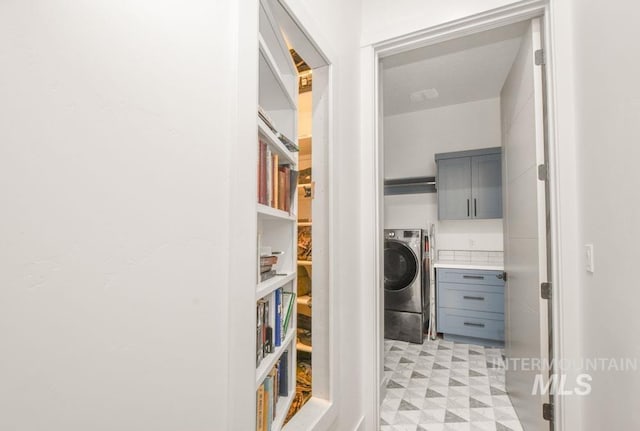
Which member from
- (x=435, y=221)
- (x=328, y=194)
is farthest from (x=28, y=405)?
(x=435, y=221)

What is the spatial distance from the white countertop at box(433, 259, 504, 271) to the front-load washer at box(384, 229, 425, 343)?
0.32 meters

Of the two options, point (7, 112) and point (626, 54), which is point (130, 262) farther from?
point (626, 54)

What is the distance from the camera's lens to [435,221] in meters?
4.04

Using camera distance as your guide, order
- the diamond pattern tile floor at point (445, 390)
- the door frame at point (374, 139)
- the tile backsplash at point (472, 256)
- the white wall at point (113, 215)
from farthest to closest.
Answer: the tile backsplash at point (472, 256), the diamond pattern tile floor at point (445, 390), the door frame at point (374, 139), the white wall at point (113, 215)

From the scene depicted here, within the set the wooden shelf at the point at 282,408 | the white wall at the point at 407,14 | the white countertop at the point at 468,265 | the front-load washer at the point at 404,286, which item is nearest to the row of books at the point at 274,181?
the wooden shelf at the point at 282,408

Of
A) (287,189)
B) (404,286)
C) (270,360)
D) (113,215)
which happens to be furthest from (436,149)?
(113,215)

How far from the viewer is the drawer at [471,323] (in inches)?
127

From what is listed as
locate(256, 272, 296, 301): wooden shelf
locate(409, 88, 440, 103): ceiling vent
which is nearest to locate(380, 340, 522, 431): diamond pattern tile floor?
locate(256, 272, 296, 301): wooden shelf

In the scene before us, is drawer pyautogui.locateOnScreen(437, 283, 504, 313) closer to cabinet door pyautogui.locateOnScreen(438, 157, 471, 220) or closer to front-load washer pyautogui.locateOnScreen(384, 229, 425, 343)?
front-load washer pyautogui.locateOnScreen(384, 229, 425, 343)

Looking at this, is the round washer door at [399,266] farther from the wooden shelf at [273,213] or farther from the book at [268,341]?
the book at [268,341]

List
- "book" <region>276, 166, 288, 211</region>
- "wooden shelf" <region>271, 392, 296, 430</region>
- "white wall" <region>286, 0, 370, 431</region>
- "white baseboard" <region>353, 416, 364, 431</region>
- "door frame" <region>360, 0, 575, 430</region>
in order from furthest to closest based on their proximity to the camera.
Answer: "white baseboard" <region>353, 416, 364, 431</region>, "door frame" <region>360, 0, 575, 430</region>, "white wall" <region>286, 0, 370, 431</region>, "book" <region>276, 166, 288, 211</region>, "wooden shelf" <region>271, 392, 296, 430</region>

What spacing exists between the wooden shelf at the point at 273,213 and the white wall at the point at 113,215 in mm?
276

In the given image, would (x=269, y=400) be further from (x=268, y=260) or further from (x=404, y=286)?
(x=404, y=286)

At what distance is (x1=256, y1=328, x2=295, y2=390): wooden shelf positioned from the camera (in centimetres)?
99
